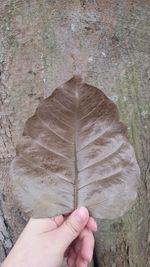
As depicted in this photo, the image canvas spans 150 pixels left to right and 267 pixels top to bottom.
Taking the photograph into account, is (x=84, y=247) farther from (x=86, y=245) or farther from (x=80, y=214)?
(x=80, y=214)

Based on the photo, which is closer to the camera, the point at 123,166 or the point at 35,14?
the point at 123,166

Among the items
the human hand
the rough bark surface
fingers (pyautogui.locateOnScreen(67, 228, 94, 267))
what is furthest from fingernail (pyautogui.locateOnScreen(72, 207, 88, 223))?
the rough bark surface

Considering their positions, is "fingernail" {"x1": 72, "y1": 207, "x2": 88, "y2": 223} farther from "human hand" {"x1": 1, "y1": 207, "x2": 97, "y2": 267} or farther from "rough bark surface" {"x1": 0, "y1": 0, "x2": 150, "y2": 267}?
"rough bark surface" {"x1": 0, "y1": 0, "x2": 150, "y2": 267}

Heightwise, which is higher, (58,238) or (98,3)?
(98,3)

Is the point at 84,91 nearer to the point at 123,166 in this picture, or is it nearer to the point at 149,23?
the point at 123,166

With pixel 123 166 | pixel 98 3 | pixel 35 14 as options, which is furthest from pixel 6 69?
pixel 123 166

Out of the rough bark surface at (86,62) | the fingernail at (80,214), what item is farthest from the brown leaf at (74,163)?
the rough bark surface at (86,62)

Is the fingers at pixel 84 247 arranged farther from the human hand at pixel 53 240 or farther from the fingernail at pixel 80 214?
the fingernail at pixel 80 214

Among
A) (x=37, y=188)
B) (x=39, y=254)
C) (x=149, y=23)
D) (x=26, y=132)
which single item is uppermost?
(x=149, y=23)
